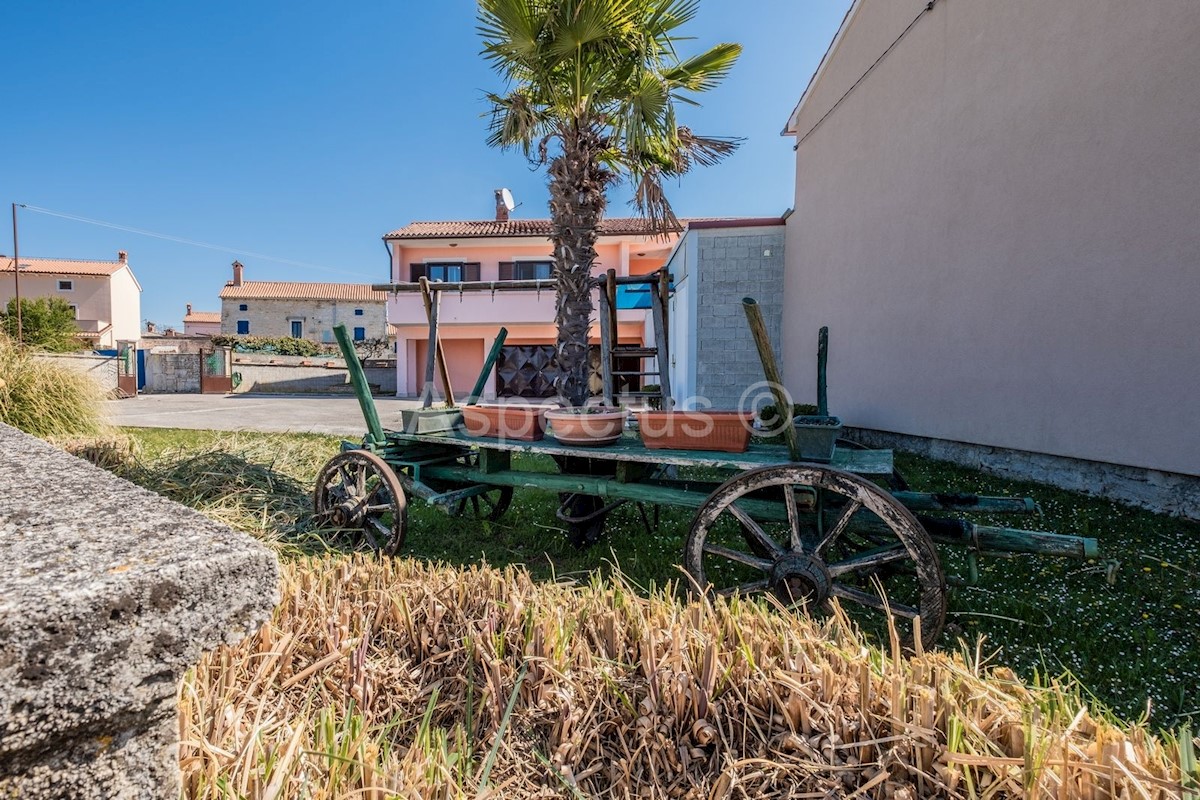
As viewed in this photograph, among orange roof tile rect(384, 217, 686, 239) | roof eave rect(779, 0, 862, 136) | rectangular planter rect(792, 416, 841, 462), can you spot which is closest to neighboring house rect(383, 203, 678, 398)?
orange roof tile rect(384, 217, 686, 239)

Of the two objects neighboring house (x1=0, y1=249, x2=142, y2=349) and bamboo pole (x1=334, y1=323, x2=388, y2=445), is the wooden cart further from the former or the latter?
→ neighboring house (x1=0, y1=249, x2=142, y2=349)

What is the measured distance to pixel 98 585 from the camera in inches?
19.5

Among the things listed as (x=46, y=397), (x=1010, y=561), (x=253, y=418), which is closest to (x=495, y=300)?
(x=253, y=418)

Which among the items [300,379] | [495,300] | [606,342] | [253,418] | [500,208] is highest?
[500,208]

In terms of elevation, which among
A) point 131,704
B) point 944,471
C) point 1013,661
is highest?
point 131,704

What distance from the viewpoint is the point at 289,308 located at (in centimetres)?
3509

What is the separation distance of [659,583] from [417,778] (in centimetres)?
250

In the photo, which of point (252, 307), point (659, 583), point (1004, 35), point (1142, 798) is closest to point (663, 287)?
point (659, 583)

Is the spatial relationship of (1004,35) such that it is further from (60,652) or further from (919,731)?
(60,652)

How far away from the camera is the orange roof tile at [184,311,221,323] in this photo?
1722 inches

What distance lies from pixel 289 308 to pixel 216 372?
1604cm

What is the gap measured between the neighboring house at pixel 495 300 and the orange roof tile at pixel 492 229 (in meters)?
0.03

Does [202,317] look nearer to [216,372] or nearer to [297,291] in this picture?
[297,291]

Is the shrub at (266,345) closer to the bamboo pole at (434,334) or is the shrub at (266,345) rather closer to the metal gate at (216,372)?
the metal gate at (216,372)
